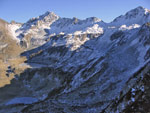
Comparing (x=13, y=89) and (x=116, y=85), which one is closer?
(x=116, y=85)

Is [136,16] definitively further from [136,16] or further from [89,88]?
[89,88]

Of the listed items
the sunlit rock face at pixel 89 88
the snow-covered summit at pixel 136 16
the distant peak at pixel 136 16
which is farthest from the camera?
the distant peak at pixel 136 16

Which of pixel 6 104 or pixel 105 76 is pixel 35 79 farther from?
pixel 105 76

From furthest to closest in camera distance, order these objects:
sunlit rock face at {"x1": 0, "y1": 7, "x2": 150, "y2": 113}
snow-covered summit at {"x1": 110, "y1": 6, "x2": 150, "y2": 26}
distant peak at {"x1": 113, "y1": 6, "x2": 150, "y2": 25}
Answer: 1. distant peak at {"x1": 113, "y1": 6, "x2": 150, "y2": 25}
2. snow-covered summit at {"x1": 110, "y1": 6, "x2": 150, "y2": 26}
3. sunlit rock face at {"x1": 0, "y1": 7, "x2": 150, "y2": 113}

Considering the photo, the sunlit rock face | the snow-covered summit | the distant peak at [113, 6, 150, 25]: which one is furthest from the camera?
the distant peak at [113, 6, 150, 25]

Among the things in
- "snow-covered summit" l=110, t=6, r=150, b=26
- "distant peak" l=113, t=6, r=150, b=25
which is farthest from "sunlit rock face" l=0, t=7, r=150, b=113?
"distant peak" l=113, t=6, r=150, b=25

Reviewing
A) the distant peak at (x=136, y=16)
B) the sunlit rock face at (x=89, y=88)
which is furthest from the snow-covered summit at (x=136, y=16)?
the sunlit rock face at (x=89, y=88)

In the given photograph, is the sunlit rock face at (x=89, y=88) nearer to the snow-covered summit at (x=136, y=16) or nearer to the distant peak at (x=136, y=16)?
the snow-covered summit at (x=136, y=16)

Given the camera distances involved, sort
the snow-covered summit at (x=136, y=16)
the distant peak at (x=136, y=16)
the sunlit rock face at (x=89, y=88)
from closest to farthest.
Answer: the sunlit rock face at (x=89, y=88) → the snow-covered summit at (x=136, y=16) → the distant peak at (x=136, y=16)

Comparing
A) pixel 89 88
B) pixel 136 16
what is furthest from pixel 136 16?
pixel 89 88

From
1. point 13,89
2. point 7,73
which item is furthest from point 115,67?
point 7,73

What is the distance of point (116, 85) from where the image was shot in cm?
4547

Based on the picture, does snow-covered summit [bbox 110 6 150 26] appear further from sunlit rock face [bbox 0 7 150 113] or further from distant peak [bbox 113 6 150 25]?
sunlit rock face [bbox 0 7 150 113]

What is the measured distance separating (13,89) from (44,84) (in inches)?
660
